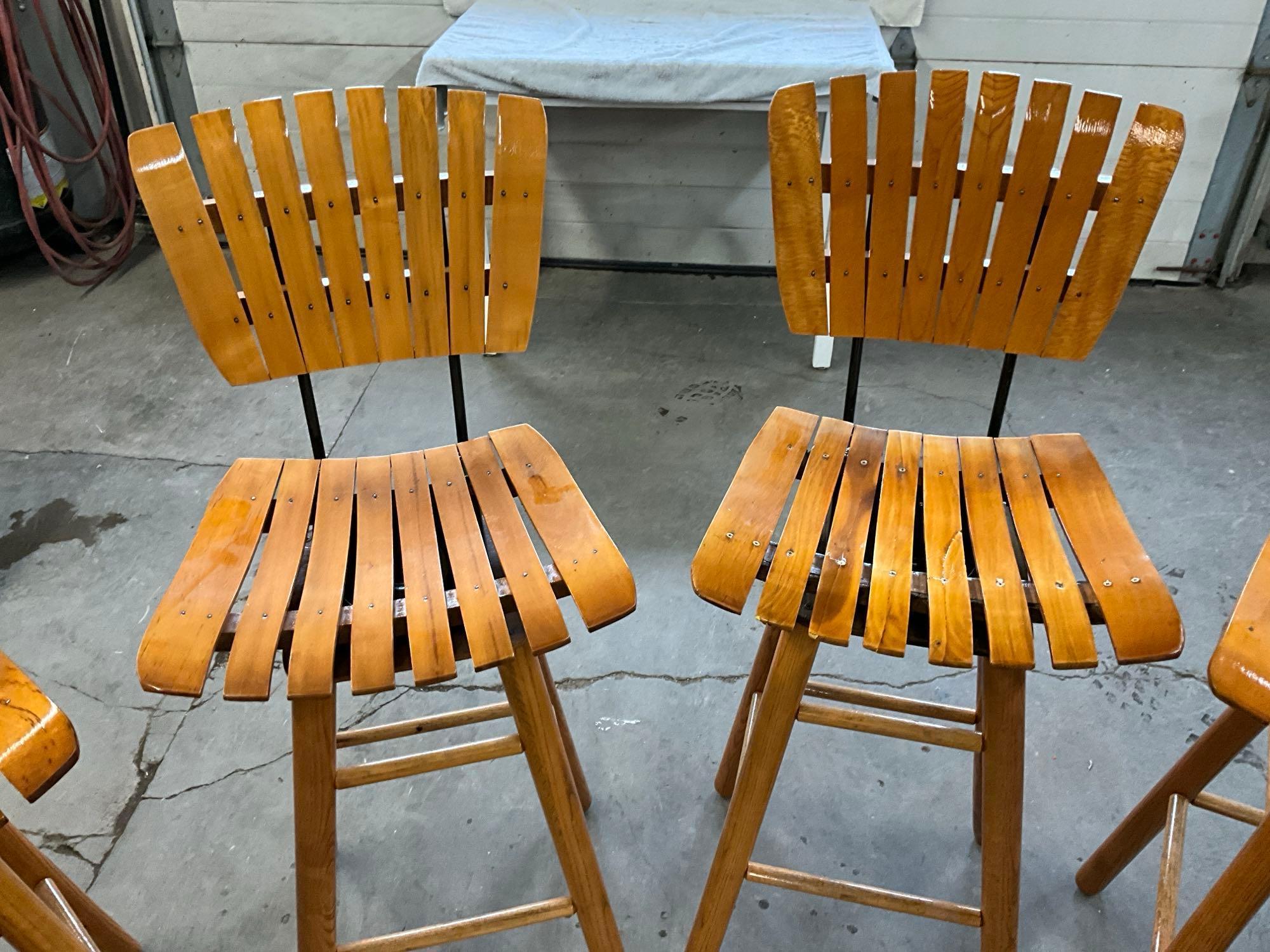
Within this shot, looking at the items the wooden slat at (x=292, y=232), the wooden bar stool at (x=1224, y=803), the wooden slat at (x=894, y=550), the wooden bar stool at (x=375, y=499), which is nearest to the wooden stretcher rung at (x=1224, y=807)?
the wooden bar stool at (x=1224, y=803)

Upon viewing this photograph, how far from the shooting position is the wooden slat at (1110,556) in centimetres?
93

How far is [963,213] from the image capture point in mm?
1252

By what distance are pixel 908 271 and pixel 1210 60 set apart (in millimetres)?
2044

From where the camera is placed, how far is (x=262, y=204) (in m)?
1.21

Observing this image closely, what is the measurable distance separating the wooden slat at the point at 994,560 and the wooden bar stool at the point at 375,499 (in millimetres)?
376

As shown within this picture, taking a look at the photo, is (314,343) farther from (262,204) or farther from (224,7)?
(224,7)

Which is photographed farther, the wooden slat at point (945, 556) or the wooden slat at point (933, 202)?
the wooden slat at point (933, 202)

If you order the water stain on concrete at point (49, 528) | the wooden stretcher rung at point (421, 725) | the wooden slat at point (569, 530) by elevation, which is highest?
the wooden slat at point (569, 530)

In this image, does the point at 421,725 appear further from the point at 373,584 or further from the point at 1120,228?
the point at 1120,228

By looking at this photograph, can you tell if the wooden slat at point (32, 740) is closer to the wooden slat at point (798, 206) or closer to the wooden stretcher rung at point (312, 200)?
the wooden stretcher rung at point (312, 200)

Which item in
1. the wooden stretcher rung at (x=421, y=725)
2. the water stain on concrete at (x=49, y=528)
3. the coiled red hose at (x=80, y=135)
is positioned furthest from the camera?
the coiled red hose at (x=80, y=135)

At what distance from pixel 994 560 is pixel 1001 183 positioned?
0.52 metres

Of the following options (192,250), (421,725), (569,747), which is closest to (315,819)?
(421,725)

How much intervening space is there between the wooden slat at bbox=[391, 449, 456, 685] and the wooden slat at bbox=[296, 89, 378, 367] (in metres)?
0.19
